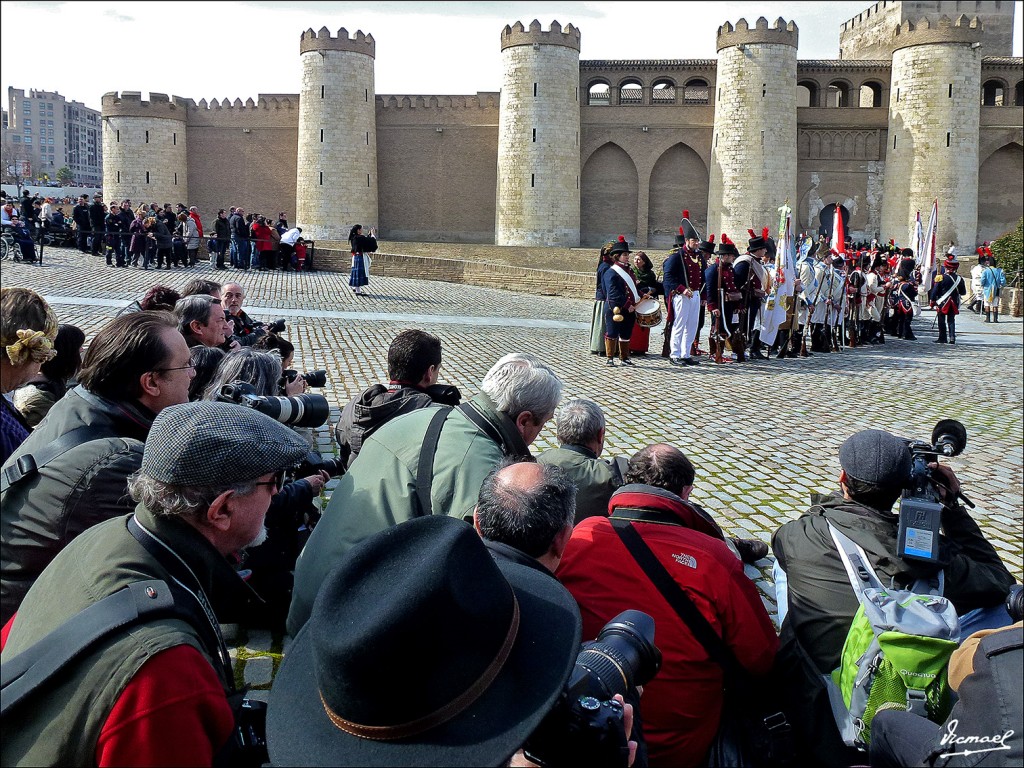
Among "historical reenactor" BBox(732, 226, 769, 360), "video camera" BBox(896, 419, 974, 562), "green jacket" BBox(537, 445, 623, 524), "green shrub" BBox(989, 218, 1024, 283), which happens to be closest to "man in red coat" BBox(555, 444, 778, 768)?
"video camera" BBox(896, 419, 974, 562)

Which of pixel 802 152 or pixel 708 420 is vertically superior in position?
pixel 802 152

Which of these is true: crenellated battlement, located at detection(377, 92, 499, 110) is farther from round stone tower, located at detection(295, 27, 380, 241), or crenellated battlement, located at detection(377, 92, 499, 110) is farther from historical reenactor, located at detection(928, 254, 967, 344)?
historical reenactor, located at detection(928, 254, 967, 344)

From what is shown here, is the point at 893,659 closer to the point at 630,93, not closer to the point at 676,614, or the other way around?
the point at 676,614

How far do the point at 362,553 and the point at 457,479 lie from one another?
1.23 metres

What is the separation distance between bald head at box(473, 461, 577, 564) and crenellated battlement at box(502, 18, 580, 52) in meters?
36.1

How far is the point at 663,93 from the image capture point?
131 feet

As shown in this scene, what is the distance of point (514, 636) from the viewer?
143 centimetres

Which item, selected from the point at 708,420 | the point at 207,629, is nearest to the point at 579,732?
the point at 207,629

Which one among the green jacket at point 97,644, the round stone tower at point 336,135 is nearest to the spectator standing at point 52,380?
the green jacket at point 97,644

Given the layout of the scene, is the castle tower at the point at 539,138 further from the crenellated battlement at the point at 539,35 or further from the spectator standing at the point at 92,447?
the spectator standing at the point at 92,447

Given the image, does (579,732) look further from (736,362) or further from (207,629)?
(736,362)

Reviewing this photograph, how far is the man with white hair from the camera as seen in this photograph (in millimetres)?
2654

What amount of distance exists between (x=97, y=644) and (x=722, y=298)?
32.9 ft

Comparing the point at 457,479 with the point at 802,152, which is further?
the point at 802,152
